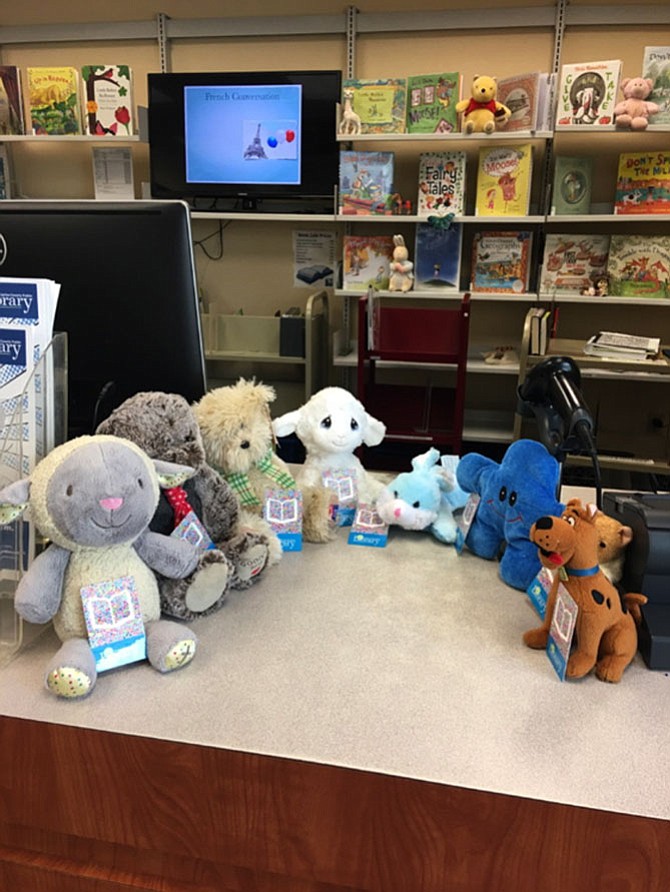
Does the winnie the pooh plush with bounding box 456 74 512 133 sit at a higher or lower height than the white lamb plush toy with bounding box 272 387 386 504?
higher

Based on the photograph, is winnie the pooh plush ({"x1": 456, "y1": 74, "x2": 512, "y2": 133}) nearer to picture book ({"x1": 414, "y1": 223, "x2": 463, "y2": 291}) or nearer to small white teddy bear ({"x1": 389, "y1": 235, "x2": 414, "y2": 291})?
picture book ({"x1": 414, "y1": 223, "x2": 463, "y2": 291})

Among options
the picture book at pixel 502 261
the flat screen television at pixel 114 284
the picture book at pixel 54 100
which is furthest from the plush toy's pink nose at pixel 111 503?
the picture book at pixel 54 100

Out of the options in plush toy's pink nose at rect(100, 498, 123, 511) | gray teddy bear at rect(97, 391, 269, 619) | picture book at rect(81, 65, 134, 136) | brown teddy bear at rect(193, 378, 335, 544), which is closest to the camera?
plush toy's pink nose at rect(100, 498, 123, 511)

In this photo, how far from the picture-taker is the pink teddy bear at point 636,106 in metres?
2.64

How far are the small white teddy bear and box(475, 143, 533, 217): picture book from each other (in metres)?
0.35

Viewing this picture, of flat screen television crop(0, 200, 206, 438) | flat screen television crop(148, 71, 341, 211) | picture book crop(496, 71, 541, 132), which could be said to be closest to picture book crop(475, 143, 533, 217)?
picture book crop(496, 71, 541, 132)

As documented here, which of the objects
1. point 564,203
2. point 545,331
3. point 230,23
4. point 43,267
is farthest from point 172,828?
point 230,23

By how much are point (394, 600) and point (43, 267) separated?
29.6 inches

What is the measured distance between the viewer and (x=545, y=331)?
9.12 feet

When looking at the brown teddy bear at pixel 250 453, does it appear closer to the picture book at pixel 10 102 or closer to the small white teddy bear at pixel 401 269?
the small white teddy bear at pixel 401 269

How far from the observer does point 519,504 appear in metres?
0.94

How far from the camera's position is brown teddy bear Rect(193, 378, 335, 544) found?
101 centimetres

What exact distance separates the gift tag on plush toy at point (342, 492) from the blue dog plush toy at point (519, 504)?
0.81 ft

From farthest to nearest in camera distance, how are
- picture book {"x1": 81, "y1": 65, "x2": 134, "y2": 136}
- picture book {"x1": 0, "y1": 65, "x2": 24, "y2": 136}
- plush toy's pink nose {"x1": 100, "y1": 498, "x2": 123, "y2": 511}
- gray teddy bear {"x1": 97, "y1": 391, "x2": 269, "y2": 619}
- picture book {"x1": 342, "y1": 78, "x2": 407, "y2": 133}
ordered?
1. picture book {"x1": 0, "y1": 65, "x2": 24, "y2": 136}
2. picture book {"x1": 81, "y1": 65, "x2": 134, "y2": 136}
3. picture book {"x1": 342, "y1": 78, "x2": 407, "y2": 133}
4. gray teddy bear {"x1": 97, "y1": 391, "x2": 269, "y2": 619}
5. plush toy's pink nose {"x1": 100, "y1": 498, "x2": 123, "y2": 511}
